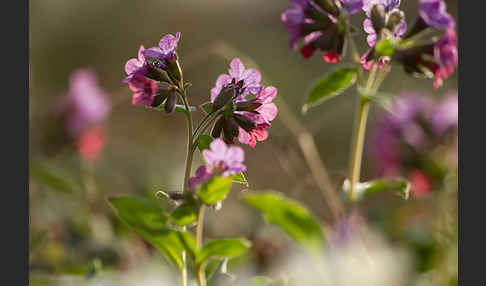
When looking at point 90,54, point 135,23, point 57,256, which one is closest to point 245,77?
point 57,256

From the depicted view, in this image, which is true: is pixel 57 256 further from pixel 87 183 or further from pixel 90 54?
pixel 90 54

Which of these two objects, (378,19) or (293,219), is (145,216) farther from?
(378,19)

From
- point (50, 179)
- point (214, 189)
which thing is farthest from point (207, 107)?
point (50, 179)

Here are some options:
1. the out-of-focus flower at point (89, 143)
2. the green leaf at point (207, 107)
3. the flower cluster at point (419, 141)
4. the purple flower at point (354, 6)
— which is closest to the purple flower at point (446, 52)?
the purple flower at point (354, 6)

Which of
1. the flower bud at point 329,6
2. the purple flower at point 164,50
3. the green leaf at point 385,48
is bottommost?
the purple flower at point 164,50

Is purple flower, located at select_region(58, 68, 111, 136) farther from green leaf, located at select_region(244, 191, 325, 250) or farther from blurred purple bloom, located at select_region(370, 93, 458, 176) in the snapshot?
green leaf, located at select_region(244, 191, 325, 250)

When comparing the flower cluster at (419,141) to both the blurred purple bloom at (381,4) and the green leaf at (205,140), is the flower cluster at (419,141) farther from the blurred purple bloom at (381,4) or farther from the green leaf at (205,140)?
the green leaf at (205,140)

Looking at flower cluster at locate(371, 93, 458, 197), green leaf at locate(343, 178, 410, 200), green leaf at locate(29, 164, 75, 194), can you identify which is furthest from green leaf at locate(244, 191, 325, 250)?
green leaf at locate(29, 164, 75, 194)
